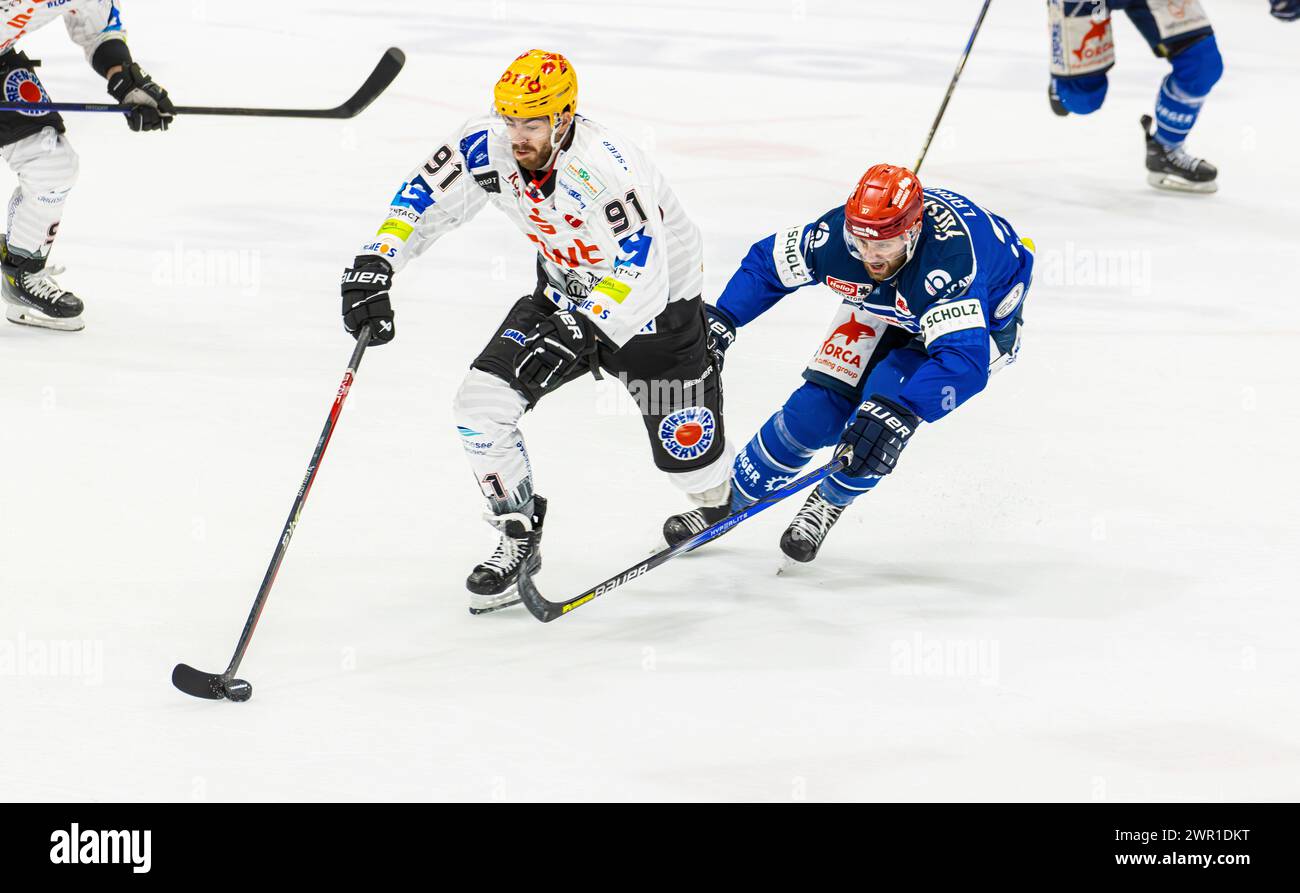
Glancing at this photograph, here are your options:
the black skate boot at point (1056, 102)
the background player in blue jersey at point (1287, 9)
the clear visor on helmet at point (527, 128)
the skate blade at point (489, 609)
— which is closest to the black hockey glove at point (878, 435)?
the skate blade at point (489, 609)

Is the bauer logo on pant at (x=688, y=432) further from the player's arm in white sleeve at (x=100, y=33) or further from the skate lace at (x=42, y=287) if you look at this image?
the skate lace at (x=42, y=287)

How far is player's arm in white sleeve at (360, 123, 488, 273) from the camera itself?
3541 millimetres

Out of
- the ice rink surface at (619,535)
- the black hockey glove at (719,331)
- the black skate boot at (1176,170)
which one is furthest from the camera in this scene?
the black skate boot at (1176,170)

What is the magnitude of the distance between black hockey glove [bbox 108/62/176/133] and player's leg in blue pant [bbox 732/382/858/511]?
219 centimetres

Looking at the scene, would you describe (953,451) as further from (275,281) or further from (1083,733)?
(275,281)

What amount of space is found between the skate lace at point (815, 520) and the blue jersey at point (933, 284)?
31 centimetres

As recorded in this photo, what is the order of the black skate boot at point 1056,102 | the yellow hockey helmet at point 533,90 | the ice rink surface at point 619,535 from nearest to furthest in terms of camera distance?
the ice rink surface at point 619,535 < the yellow hockey helmet at point 533,90 < the black skate boot at point 1056,102

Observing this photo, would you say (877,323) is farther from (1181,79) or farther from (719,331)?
(1181,79)

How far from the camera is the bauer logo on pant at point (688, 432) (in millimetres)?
3646

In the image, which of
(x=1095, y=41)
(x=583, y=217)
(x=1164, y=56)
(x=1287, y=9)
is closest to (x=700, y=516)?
(x=583, y=217)

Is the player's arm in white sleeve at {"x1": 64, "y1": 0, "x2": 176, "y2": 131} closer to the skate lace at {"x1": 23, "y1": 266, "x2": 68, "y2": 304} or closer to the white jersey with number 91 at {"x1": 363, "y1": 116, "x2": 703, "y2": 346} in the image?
the skate lace at {"x1": 23, "y1": 266, "x2": 68, "y2": 304}

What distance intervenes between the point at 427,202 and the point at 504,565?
0.84 m

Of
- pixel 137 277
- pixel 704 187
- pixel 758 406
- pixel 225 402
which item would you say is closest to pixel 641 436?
pixel 758 406

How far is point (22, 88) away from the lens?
16.8 ft
